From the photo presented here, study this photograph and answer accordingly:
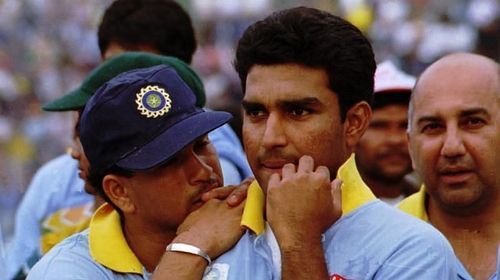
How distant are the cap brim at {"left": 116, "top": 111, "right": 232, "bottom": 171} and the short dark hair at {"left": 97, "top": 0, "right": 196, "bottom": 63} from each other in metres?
2.28

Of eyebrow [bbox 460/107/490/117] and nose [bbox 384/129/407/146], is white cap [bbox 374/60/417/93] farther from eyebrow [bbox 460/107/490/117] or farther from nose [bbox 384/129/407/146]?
eyebrow [bbox 460/107/490/117]

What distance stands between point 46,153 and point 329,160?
1398 centimetres

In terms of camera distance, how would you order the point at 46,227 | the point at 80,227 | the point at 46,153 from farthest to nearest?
the point at 46,153 → the point at 46,227 → the point at 80,227

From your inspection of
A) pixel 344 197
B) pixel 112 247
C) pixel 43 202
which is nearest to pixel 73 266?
pixel 112 247

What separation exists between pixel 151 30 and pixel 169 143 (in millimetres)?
2440

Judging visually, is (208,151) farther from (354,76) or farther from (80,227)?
(80,227)

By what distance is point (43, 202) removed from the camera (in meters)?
6.13

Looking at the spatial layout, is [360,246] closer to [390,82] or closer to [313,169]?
[313,169]

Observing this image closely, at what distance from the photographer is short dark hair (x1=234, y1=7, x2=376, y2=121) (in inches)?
143

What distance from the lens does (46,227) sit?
6004mm

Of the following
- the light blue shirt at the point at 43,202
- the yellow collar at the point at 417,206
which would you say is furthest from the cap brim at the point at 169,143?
the light blue shirt at the point at 43,202

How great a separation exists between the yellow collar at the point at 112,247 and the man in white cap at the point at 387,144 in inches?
95.0

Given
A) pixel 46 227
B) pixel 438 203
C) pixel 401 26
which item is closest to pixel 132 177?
pixel 438 203

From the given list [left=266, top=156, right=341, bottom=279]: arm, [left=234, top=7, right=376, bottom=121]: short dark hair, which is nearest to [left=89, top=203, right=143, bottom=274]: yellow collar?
[left=266, top=156, right=341, bottom=279]: arm
